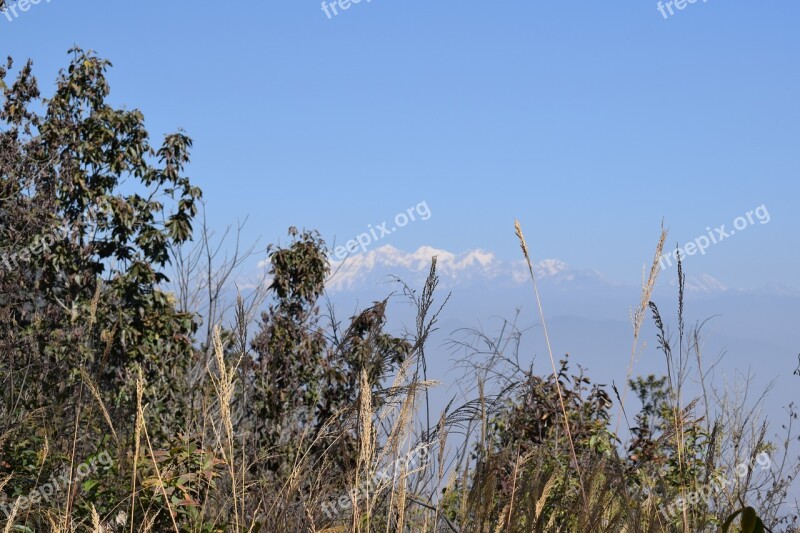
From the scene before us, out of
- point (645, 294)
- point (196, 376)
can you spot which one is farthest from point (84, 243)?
point (645, 294)

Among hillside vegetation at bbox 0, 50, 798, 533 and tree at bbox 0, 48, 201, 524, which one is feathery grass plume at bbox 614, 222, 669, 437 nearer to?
hillside vegetation at bbox 0, 50, 798, 533

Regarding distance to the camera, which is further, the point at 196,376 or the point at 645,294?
the point at 196,376

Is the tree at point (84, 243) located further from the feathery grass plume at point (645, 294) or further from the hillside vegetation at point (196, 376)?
the feathery grass plume at point (645, 294)

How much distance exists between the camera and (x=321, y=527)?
110 inches

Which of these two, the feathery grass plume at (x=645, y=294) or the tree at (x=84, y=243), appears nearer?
the feathery grass plume at (x=645, y=294)

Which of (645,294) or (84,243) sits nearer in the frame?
(645,294)

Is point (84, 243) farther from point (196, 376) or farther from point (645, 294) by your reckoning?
point (645, 294)

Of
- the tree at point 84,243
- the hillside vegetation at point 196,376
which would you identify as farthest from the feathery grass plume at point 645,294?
the tree at point 84,243

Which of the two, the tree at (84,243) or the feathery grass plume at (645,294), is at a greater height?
the tree at (84,243)

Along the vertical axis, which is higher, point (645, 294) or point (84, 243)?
point (84, 243)

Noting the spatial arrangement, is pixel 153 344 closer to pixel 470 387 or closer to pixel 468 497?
pixel 470 387

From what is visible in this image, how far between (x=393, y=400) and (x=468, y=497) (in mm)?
485

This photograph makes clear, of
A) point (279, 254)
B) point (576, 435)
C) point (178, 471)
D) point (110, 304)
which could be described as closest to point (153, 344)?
point (110, 304)

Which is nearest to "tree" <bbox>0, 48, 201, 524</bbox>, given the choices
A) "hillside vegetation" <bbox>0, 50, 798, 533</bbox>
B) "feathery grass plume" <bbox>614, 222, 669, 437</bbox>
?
"hillside vegetation" <bbox>0, 50, 798, 533</bbox>
